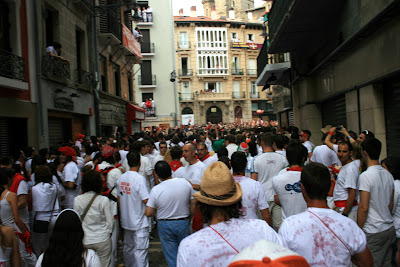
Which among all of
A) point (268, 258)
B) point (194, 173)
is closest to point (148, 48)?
point (194, 173)

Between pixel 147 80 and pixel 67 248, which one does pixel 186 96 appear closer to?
pixel 147 80

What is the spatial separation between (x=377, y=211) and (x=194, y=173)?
276 centimetres

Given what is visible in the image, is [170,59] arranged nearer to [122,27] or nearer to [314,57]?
[122,27]

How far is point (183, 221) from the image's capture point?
436cm

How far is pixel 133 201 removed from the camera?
4910 millimetres

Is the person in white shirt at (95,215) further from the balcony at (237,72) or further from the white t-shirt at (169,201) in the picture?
the balcony at (237,72)

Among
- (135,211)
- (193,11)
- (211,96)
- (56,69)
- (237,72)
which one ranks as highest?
(193,11)

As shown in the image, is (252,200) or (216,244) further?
(252,200)

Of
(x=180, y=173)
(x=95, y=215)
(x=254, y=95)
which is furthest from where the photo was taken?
(x=254, y=95)

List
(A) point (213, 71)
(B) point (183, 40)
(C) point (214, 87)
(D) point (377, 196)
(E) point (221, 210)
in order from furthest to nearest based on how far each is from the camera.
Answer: (C) point (214, 87)
(A) point (213, 71)
(B) point (183, 40)
(D) point (377, 196)
(E) point (221, 210)

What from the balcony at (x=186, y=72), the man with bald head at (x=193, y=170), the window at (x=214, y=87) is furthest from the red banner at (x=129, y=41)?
the window at (x=214, y=87)

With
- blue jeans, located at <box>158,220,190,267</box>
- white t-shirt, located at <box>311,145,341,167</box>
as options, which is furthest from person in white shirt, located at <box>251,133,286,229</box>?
white t-shirt, located at <box>311,145,341,167</box>

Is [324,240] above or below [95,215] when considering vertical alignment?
above

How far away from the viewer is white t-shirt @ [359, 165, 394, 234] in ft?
11.4
